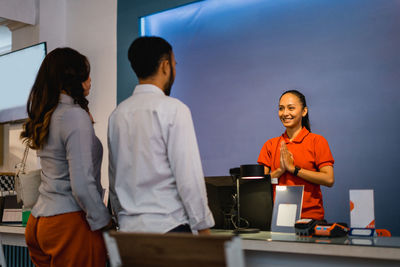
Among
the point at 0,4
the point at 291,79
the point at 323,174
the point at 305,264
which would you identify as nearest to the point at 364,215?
the point at 305,264

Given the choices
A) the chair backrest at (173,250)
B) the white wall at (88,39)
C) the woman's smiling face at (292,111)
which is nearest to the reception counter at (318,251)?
the chair backrest at (173,250)

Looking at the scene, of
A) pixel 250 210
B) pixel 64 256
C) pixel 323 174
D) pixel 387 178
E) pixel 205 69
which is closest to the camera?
pixel 64 256

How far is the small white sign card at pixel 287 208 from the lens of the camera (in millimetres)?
2152

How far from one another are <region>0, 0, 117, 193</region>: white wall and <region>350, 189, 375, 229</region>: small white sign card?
10.3 ft

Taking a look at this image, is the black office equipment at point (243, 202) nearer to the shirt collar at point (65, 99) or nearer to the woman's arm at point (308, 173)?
the woman's arm at point (308, 173)

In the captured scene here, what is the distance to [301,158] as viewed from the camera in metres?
2.72

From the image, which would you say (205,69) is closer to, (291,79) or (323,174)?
(291,79)

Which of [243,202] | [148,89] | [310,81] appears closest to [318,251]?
[243,202]

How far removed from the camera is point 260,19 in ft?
12.8

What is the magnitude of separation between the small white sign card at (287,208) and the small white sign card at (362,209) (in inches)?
10.4

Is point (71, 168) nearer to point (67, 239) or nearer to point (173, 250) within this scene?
point (67, 239)

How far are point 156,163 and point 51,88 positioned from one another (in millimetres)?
600

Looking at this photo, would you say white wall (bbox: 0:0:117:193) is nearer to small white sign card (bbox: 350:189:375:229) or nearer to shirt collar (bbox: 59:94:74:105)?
shirt collar (bbox: 59:94:74:105)

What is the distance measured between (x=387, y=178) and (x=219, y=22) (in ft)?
6.71
